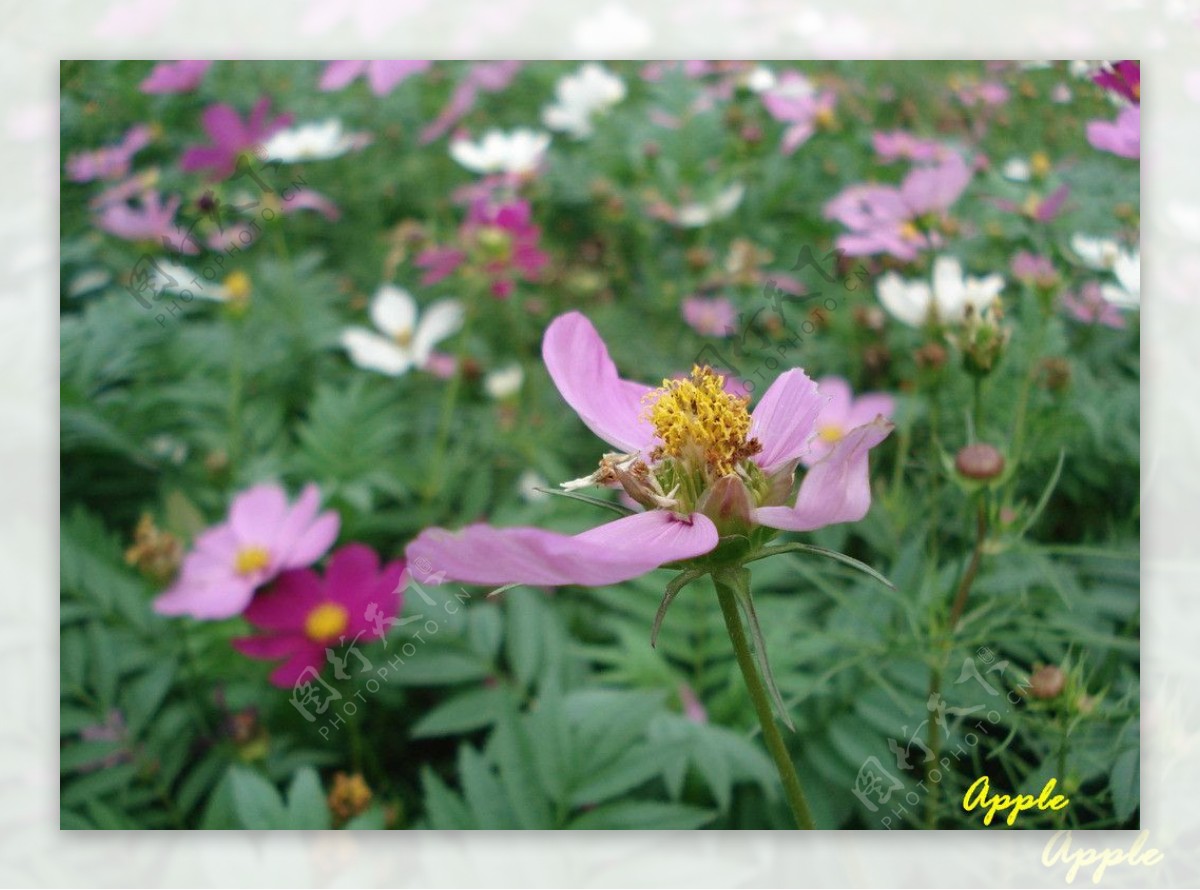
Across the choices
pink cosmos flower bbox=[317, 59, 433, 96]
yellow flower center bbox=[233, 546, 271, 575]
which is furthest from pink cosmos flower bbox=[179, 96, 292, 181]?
yellow flower center bbox=[233, 546, 271, 575]

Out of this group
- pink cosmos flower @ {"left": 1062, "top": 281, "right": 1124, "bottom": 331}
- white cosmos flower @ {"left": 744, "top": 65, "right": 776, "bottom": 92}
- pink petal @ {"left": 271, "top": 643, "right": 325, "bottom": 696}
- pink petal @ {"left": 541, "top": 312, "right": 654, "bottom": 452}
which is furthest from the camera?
white cosmos flower @ {"left": 744, "top": 65, "right": 776, "bottom": 92}

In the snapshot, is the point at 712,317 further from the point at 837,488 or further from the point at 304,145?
the point at 837,488

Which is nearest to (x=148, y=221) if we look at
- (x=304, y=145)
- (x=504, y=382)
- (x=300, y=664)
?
(x=304, y=145)

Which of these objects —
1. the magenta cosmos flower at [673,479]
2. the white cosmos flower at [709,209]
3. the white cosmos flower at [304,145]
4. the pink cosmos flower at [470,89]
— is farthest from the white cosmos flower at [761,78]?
the magenta cosmos flower at [673,479]

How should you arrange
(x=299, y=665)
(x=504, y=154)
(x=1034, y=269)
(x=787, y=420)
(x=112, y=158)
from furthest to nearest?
(x=504, y=154), (x=112, y=158), (x=1034, y=269), (x=299, y=665), (x=787, y=420)

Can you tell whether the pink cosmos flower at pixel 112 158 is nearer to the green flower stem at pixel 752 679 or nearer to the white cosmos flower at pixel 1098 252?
the green flower stem at pixel 752 679

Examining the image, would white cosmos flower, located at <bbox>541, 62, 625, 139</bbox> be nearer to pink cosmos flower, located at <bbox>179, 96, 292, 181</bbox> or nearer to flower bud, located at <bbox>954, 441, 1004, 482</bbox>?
pink cosmos flower, located at <bbox>179, 96, 292, 181</bbox>
